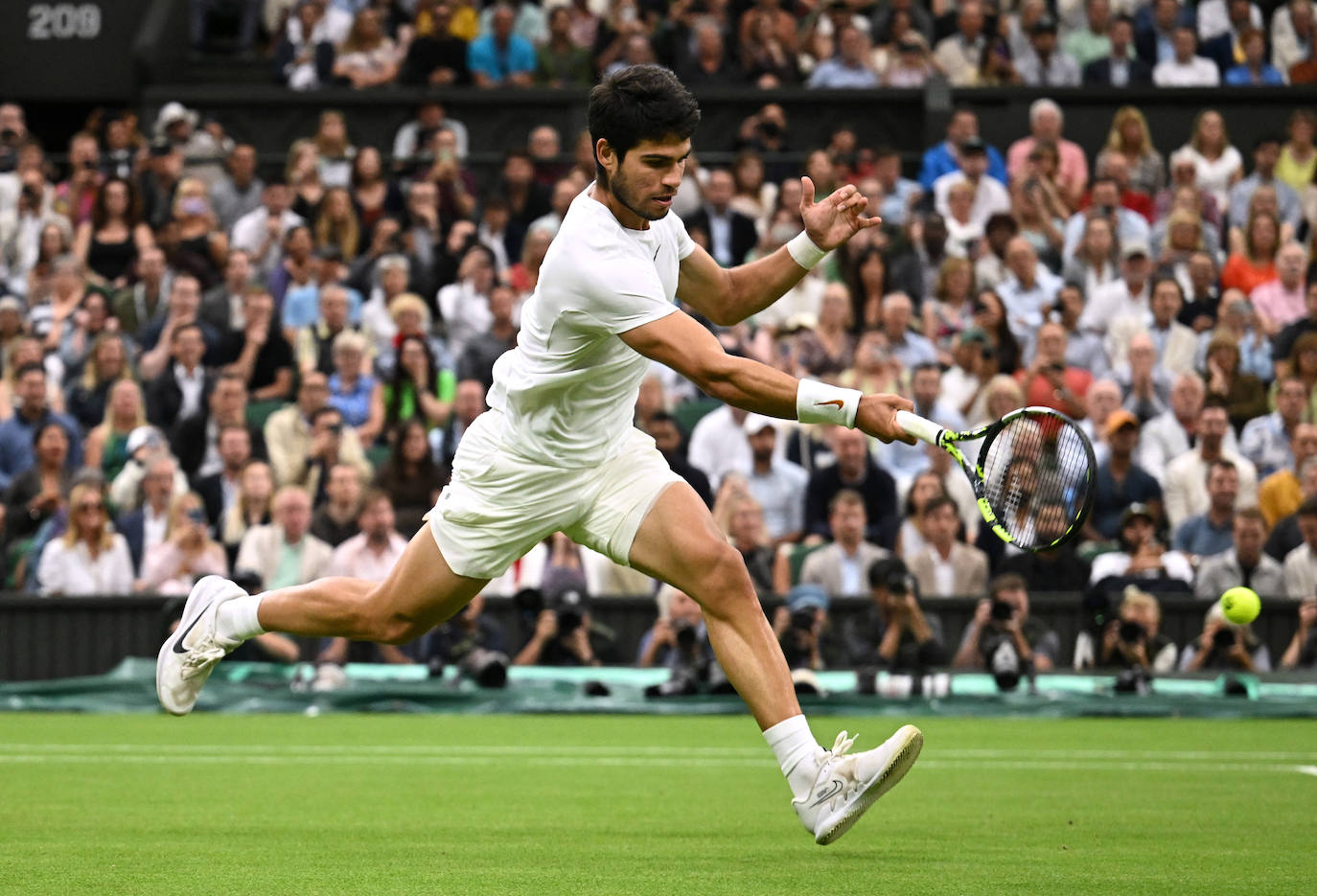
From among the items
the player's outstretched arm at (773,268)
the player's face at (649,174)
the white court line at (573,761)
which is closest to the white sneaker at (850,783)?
the player's outstretched arm at (773,268)

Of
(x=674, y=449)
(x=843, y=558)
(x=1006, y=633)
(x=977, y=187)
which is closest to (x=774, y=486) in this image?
(x=674, y=449)

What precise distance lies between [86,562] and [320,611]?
7244 millimetres

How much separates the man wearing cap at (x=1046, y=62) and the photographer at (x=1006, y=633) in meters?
7.07

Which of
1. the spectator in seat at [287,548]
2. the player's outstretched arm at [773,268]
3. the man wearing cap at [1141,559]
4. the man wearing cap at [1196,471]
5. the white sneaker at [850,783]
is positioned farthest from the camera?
the man wearing cap at [1196,471]

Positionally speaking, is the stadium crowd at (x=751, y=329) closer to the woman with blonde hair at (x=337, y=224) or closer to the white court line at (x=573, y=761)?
the woman with blonde hair at (x=337, y=224)

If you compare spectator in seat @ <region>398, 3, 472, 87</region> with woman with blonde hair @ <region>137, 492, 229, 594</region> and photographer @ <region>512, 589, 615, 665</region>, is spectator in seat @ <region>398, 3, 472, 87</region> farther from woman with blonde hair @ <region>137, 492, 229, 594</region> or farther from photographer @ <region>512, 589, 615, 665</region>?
photographer @ <region>512, 589, 615, 665</region>

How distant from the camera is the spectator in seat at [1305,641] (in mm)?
11828

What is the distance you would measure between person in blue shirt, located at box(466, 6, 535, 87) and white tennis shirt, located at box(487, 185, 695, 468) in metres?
12.7

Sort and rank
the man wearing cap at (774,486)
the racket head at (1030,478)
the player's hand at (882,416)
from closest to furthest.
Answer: the player's hand at (882,416)
the racket head at (1030,478)
the man wearing cap at (774,486)

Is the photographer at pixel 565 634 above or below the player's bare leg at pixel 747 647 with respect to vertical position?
below

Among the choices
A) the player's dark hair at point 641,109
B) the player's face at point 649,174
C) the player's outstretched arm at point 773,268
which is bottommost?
the player's outstretched arm at point 773,268

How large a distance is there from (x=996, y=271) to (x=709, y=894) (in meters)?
10.9

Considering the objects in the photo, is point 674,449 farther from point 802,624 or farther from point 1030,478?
point 1030,478

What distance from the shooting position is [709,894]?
5062 millimetres
